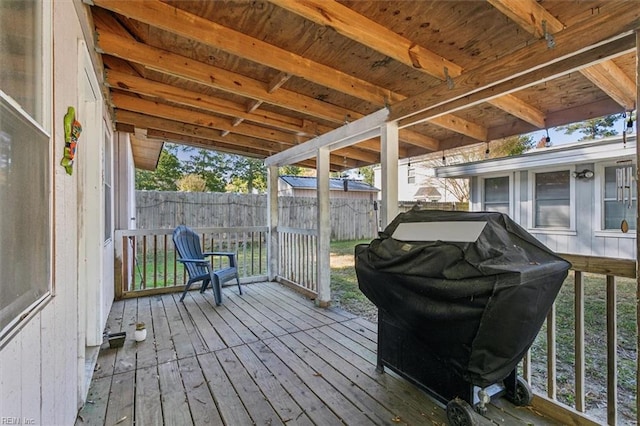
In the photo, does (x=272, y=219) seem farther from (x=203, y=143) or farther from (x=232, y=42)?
(x=232, y=42)

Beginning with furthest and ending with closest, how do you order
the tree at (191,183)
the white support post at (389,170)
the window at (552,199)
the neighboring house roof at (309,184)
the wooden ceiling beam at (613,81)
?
the tree at (191,183) < the neighboring house roof at (309,184) < the window at (552,199) < the white support post at (389,170) < the wooden ceiling beam at (613,81)

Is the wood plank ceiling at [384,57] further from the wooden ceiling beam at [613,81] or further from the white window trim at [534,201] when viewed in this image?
the white window trim at [534,201]

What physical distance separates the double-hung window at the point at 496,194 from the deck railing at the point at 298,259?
453 centimetres

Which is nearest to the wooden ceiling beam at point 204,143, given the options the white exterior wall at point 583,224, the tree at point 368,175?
the white exterior wall at point 583,224

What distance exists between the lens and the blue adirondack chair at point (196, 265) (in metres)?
3.76

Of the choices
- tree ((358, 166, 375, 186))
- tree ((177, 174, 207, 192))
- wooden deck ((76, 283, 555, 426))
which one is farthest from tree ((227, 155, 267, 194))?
wooden deck ((76, 283, 555, 426))

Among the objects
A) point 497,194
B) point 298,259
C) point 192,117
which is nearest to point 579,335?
point 298,259

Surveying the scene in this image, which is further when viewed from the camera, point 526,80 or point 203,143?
point 203,143

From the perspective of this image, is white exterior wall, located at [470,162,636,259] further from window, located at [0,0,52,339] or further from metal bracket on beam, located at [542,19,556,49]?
window, located at [0,0,52,339]

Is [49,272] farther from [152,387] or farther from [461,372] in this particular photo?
[461,372]

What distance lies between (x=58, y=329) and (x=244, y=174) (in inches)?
583

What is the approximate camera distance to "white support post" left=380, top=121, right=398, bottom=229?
2.89 metres

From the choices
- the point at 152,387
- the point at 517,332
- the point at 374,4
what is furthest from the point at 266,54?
the point at 152,387

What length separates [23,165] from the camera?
97 centimetres
